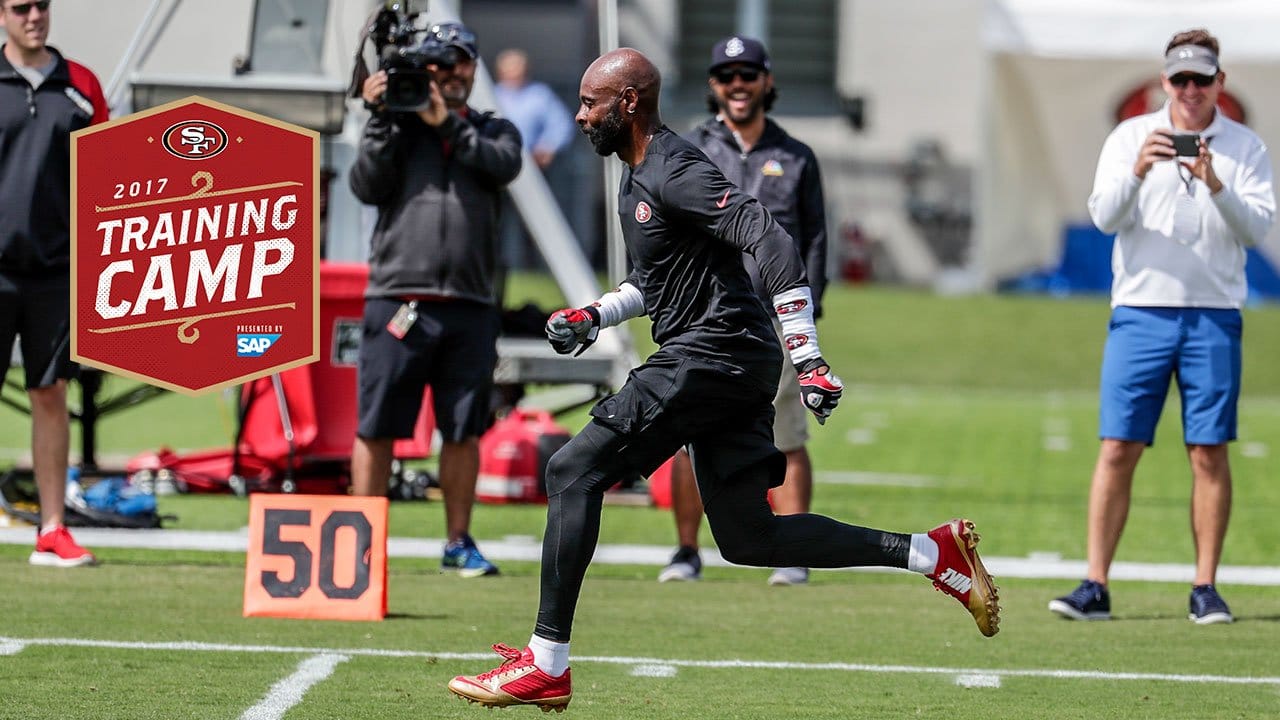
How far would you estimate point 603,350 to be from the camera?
36.6ft

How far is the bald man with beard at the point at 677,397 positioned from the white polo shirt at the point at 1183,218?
2.18 metres

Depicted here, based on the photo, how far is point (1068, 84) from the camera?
24.2 m

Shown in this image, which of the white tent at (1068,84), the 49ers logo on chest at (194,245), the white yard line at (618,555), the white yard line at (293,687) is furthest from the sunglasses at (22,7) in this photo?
the white tent at (1068,84)

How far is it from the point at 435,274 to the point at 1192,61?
3.05 metres

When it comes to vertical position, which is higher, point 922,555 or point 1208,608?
point 922,555

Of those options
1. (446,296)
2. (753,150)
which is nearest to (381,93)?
(446,296)

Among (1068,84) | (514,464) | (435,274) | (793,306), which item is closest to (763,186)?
(435,274)

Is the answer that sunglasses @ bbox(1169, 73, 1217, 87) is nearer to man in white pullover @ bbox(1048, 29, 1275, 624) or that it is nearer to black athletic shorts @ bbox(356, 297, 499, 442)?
man in white pullover @ bbox(1048, 29, 1275, 624)

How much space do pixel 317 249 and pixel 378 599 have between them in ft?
4.04

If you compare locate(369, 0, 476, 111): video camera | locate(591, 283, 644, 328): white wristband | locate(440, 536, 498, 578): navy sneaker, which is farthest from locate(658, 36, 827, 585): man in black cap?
locate(591, 283, 644, 328): white wristband

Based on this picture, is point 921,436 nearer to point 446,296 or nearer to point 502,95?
point 502,95

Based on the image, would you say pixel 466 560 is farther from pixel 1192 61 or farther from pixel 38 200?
pixel 1192 61

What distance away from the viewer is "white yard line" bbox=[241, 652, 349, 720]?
5.52 meters

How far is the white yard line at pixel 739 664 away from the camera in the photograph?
6.45m
